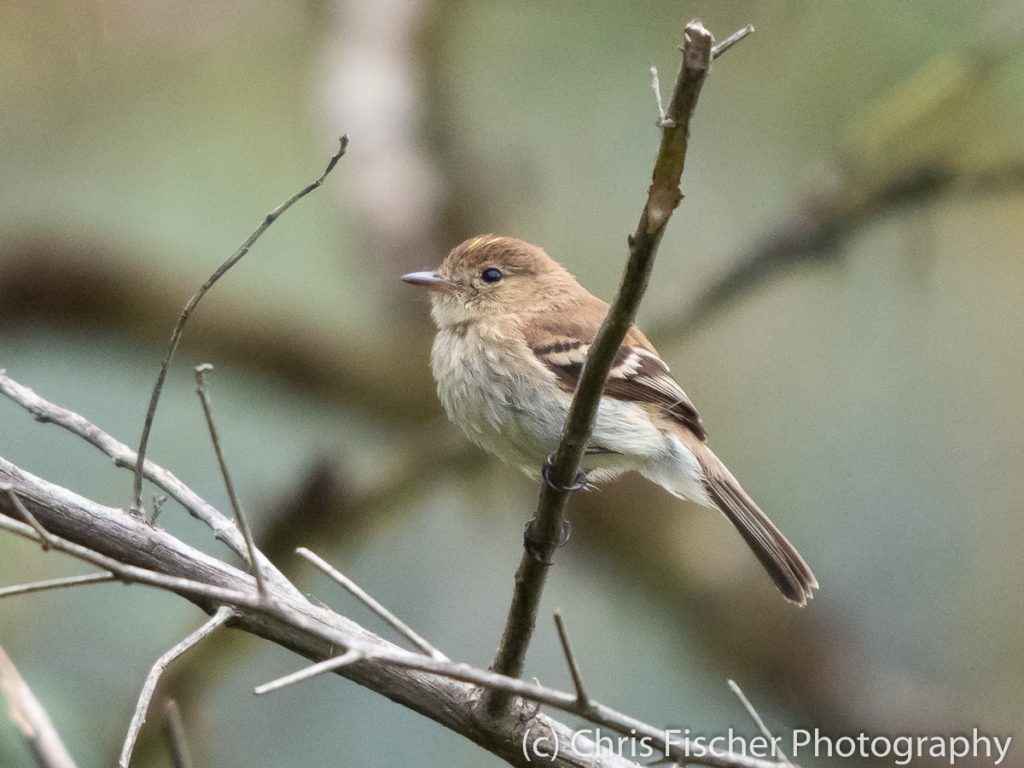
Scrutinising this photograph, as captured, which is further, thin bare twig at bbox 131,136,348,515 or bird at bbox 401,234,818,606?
bird at bbox 401,234,818,606

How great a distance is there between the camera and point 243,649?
14.4ft

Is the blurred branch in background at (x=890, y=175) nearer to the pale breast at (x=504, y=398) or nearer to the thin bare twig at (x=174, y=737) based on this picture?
the pale breast at (x=504, y=398)

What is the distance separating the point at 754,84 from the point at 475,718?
4413 mm

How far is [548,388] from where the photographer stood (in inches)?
117

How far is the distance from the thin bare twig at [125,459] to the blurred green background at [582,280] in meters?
1.89

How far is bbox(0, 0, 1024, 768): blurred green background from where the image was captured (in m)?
4.48

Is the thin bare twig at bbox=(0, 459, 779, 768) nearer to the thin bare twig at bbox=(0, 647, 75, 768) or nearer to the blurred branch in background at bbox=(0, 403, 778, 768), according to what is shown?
the blurred branch in background at bbox=(0, 403, 778, 768)

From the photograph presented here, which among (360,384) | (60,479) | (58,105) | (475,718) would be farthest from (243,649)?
(58,105)

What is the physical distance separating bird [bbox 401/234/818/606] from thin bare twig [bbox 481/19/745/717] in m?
0.84

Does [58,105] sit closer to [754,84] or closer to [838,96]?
[754,84]

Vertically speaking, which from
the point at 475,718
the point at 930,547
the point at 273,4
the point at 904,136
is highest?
the point at 273,4

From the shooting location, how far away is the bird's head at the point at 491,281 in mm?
3369

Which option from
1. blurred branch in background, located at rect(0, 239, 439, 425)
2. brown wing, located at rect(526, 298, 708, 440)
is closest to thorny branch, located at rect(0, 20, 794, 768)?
brown wing, located at rect(526, 298, 708, 440)

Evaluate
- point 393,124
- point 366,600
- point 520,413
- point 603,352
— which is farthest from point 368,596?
point 393,124
